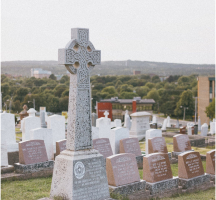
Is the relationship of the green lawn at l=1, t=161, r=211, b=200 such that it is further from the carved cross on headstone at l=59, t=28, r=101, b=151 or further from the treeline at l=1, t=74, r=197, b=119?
the treeline at l=1, t=74, r=197, b=119

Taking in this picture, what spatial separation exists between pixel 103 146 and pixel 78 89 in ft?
13.9

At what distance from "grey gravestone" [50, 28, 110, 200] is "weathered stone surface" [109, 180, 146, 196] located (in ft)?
2.01

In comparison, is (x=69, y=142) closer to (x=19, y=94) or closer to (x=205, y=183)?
(x=205, y=183)

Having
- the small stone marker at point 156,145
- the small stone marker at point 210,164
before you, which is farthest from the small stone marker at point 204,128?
the small stone marker at point 210,164

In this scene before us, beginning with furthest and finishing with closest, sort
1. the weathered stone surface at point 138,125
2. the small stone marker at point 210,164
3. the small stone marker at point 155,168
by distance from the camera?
the weathered stone surface at point 138,125, the small stone marker at point 210,164, the small stone marker at point 155,168

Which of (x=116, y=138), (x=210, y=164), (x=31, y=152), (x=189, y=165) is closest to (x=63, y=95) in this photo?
(x=116, y=138)

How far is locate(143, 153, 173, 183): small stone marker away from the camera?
8.27 meters

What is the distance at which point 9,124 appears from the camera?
13.3m

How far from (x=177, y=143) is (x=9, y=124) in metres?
6.39

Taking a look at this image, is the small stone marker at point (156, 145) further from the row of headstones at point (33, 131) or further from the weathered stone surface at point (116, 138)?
the row of headstones at point (33, 131)

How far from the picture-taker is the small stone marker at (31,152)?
948 cm

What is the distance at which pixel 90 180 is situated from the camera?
6.60 m

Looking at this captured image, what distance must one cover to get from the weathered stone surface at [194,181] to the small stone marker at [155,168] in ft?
1.54

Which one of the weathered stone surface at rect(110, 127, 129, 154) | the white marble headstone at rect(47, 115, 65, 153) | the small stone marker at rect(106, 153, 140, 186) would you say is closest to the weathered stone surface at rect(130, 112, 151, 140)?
the white marble headstone at rect(47, 115, 65, 153)
